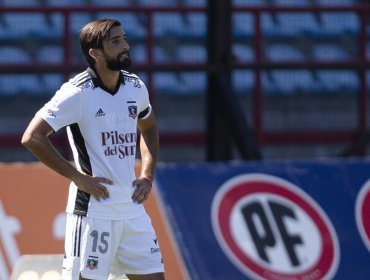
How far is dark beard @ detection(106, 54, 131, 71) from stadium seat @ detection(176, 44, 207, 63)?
3.91 m

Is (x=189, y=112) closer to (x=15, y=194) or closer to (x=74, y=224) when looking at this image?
(x=15, y=194)

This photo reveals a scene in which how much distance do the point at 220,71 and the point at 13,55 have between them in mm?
1955

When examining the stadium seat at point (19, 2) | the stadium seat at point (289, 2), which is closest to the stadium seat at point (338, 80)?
the stadium seat at point (289, 2)

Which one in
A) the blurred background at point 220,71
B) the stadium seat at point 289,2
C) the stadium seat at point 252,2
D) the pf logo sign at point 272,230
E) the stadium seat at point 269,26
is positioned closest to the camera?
the pf logo sign at point 272,230

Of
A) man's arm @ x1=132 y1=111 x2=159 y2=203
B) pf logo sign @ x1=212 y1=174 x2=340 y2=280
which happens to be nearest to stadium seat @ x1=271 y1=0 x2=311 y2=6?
pf logo sign @ x1=212 y1=174 x2=340 y2=280

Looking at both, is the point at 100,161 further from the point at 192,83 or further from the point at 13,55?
the point at 13,55

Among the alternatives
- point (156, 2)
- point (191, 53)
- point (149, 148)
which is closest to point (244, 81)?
point (191, 53)

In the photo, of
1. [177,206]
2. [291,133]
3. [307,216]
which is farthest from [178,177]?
[291,133]

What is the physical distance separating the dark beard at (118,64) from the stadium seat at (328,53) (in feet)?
14.8

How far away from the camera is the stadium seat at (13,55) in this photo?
29.2 ft

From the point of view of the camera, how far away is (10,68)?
8.02 m

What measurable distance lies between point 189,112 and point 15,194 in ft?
8.01

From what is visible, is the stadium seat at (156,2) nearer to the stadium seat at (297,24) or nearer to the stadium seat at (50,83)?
the stadium seat at (297,24)

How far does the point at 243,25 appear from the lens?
941 cm
